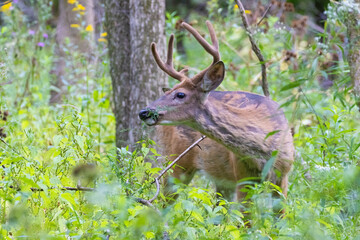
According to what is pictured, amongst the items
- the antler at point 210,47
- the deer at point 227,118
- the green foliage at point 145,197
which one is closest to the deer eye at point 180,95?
the deer at point 227,118

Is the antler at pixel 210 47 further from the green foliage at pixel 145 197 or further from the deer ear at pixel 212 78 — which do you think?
the green foliage at pixel 145 197

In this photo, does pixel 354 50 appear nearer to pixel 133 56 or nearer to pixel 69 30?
pixel 133 56

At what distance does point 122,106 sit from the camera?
19.1ft

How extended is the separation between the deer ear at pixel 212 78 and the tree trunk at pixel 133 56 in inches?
36.5

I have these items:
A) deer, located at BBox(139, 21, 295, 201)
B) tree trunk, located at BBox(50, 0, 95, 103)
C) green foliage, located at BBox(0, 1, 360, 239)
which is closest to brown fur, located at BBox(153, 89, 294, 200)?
deer, located at BBox(139, 21, 295, 201)

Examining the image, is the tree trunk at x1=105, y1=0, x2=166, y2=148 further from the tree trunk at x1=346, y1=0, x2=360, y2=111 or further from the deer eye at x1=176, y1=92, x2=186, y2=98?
the tree trunk at x1=346, y1=0, x2=360, y2=111

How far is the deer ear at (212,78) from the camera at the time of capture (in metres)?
4.74

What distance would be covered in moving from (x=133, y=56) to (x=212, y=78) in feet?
3.70

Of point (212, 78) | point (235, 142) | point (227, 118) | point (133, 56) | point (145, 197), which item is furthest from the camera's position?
point (133, 56)

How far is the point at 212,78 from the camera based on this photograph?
15.8 feet

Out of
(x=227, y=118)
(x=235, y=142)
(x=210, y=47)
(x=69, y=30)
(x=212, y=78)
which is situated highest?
(x=210, y=47)

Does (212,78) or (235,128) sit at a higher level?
(212,78)

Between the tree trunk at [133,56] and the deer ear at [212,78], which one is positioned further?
the tree trunk at [133,56]

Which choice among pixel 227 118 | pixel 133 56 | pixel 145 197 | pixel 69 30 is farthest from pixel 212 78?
pixel 69 30
